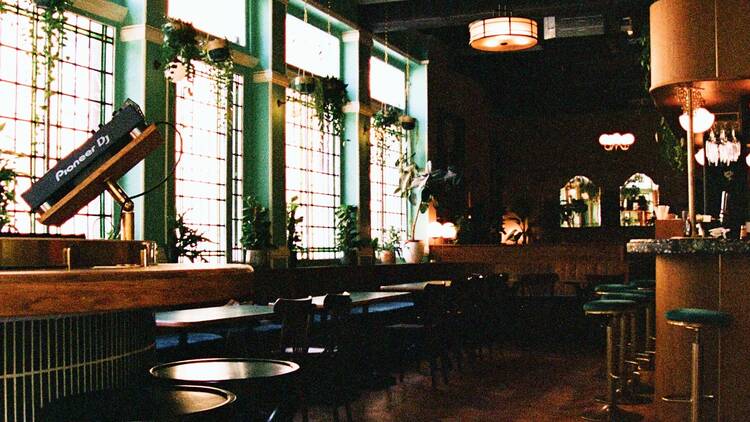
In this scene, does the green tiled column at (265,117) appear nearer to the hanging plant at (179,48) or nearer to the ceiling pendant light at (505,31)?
the hanging plant at (179,48)

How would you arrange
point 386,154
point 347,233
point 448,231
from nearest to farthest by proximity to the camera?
point 347,233 → point 386,154 → point 448,231

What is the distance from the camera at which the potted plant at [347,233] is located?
9.84 meters

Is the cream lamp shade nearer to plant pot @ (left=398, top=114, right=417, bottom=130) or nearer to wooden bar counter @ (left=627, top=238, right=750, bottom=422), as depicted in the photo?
wooden bar counter @ (left=627, top=238, right=750, bottom=422)

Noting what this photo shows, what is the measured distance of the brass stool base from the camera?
541cm

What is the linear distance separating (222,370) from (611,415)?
370cm

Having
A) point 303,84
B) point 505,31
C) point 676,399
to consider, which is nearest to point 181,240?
point 303,84

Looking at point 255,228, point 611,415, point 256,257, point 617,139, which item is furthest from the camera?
point 617,139

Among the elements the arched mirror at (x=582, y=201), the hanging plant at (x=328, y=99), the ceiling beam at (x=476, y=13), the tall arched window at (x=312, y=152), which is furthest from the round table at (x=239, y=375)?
the arched mirror at (x=582, y=201)

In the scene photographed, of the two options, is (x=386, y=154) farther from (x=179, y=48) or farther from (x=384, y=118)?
(x=179, y=48)

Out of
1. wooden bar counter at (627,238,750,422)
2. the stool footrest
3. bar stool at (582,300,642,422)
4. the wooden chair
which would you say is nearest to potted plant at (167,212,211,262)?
the wooden chair

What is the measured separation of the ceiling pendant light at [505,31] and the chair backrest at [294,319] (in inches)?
126

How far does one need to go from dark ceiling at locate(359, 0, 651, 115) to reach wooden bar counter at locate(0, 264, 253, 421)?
8765 mm

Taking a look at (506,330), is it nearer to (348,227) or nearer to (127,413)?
(348,227)

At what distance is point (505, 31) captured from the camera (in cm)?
702
